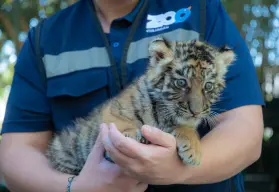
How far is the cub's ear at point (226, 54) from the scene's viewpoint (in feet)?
7.89

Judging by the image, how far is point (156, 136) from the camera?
196cm

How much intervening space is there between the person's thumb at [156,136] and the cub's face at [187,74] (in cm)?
30

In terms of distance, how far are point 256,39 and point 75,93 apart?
6096mm

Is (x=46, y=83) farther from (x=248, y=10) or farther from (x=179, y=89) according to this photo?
(x=248, y=10)

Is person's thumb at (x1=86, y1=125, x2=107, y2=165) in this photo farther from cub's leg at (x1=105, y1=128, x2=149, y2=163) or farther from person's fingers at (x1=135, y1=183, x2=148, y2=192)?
person's fingers at (x1=135, y1=183, x2=148, y2=192)

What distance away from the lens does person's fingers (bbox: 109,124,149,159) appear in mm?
1952

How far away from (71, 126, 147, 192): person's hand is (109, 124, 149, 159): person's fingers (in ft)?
0.75

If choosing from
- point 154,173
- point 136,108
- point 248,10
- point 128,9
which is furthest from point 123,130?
point 248,10

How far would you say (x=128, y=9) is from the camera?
9.68 ft

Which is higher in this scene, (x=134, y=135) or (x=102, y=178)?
(x=134, y=135)

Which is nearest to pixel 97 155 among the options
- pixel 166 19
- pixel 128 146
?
pixel 128 146

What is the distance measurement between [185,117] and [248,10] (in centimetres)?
637

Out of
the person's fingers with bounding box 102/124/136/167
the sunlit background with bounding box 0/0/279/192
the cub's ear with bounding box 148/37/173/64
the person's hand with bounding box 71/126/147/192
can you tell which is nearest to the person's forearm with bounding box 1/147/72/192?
the person's hand with bounding box 71/126/147/192

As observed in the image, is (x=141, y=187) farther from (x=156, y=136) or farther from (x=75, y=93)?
(x=75, y=93)
